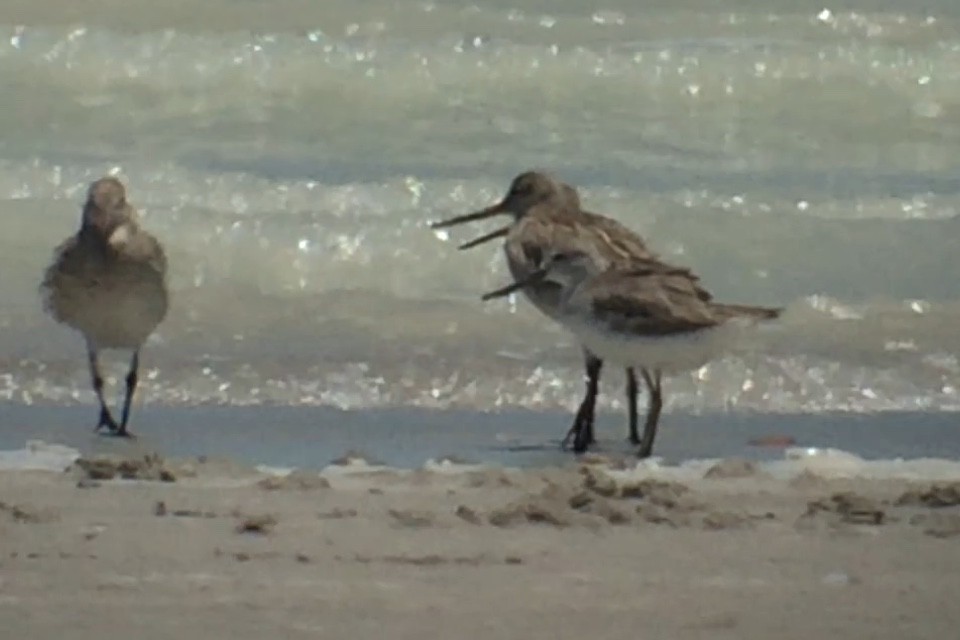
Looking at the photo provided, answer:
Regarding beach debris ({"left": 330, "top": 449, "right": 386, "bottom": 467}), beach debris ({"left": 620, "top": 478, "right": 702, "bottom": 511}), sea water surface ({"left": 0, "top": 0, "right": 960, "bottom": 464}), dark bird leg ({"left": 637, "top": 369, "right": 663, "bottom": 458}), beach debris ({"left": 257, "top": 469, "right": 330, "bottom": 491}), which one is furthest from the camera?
sea water surface ({"left": 0, "top": 0, "right": 960, "bottom": 464})

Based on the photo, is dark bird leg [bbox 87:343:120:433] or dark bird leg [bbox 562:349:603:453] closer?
dark bird leg [bbox 562:349:603:453]

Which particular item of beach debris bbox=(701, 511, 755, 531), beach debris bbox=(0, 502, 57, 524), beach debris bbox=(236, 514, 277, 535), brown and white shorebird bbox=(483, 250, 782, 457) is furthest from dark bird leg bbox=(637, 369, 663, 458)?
beach debris bbox=(0, 502, 57, 524)

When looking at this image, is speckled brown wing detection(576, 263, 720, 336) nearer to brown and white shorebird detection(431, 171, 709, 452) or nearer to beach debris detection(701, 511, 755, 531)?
brown and white shorebird detection(431, 171, 709, 452)

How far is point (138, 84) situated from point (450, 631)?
7754 mm

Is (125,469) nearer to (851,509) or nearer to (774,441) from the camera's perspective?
(851,509)

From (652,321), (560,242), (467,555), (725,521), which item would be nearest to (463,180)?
(560,242)

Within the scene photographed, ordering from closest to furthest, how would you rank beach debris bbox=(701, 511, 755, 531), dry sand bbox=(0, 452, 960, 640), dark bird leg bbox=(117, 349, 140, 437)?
1. dry sand bbox=(0, 452, 960, 640)
2. beach debris bbox=(701, 511, 755, 531)
3. dark bird leg bbox=(117, 349, 140, 437)

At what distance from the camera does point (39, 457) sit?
5672mm

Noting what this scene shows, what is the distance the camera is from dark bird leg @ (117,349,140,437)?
6.29m

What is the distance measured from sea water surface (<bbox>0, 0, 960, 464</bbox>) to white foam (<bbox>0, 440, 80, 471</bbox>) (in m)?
0.44

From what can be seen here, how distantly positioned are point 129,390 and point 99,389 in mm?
88

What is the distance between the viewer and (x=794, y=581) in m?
4.39

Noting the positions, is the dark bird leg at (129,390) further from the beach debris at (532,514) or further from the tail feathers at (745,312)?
the beach debris at (532,514)

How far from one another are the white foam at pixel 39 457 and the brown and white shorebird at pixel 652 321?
1262 mm
